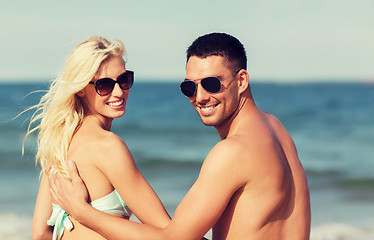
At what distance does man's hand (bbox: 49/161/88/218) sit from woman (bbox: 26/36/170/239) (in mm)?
49

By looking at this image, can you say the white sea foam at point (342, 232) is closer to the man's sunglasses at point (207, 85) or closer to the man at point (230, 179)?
the man at point (230, 179)

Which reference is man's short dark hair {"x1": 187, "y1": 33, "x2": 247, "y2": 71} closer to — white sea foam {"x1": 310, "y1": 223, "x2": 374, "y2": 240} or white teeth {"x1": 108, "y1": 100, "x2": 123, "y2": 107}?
white teeth {"x1": 108, "y1": 100, "x2": 123, "y2": 107}

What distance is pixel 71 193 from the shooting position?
3.53 meters

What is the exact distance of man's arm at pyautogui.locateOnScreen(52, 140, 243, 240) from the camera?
123 inches

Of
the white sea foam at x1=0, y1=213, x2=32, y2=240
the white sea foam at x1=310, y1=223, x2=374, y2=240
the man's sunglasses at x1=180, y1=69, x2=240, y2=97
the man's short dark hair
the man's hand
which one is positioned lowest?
the white sea foam at x1=0, y1=213, x2=32, y2=240

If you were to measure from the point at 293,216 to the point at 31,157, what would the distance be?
1384 centimetres

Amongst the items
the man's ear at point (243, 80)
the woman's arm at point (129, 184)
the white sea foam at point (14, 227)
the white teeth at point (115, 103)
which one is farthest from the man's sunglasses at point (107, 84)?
the white sea foam at point (14, 227)

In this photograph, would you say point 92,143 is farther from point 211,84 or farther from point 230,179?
point 230,179

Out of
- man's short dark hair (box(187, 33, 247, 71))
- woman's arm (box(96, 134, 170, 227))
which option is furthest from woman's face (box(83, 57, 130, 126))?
man's short dark hair (box(187, 33, 247, 71))

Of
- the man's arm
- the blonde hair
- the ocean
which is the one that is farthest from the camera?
the ocean

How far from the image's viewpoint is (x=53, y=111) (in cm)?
A: 386

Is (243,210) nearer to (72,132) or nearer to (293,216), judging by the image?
(293,216)

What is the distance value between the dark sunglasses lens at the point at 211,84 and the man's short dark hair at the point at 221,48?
0.50 ft

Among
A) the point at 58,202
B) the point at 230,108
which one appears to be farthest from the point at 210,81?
the point at 58,202
